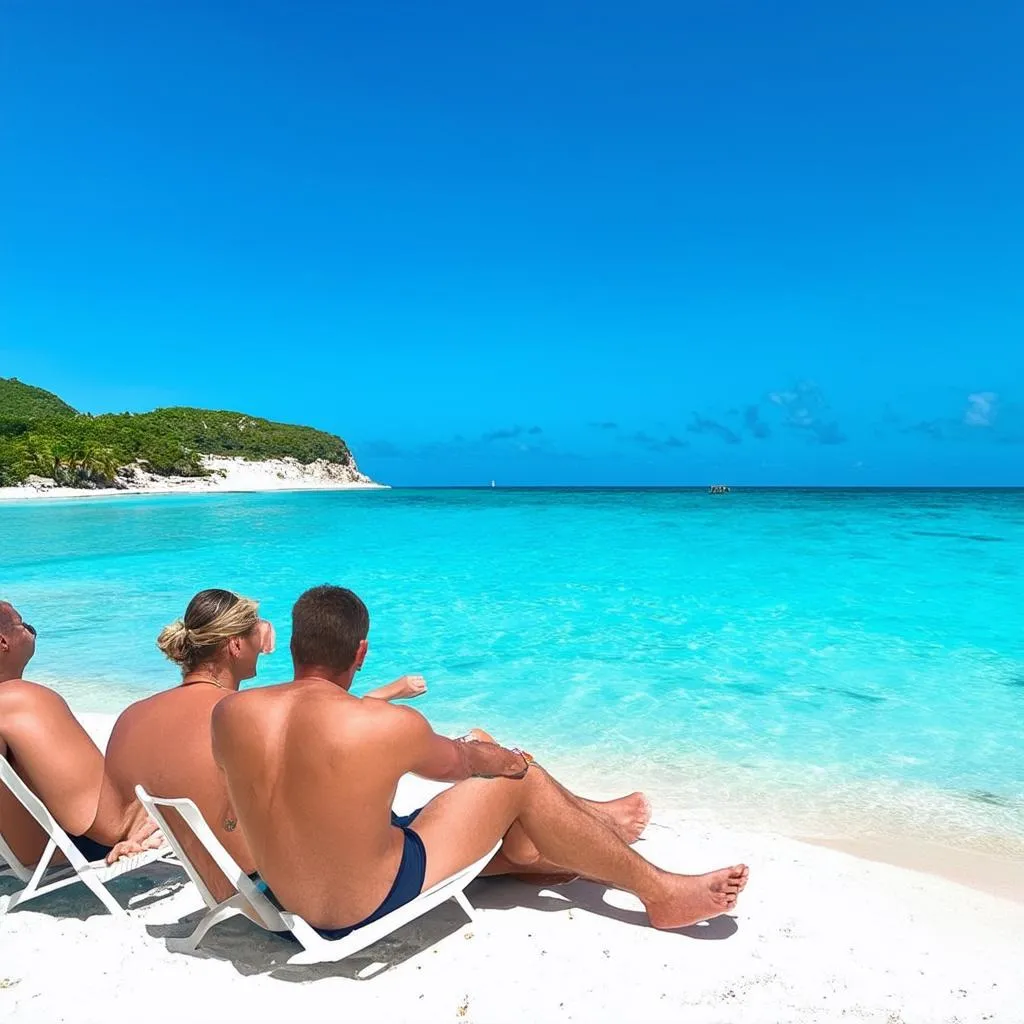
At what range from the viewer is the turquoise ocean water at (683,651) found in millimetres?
5555

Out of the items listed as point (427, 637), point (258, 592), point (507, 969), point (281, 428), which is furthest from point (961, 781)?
point (281, 428)

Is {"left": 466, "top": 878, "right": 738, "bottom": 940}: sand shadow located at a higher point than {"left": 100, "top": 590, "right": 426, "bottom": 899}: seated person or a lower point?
lower

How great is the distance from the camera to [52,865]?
11.2 feet

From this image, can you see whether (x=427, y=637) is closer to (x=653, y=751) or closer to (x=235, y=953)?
(x=653, y=751)

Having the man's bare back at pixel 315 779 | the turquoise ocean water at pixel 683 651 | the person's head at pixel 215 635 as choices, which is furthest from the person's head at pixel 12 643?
the turquoise ocean water at pixel 683 651

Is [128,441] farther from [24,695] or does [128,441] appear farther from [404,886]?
[404,886]

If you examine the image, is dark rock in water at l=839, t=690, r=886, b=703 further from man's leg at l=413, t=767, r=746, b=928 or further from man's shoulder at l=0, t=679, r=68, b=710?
man's shoulder at l=0, t=679, r=68, b=710

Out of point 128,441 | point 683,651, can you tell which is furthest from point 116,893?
point 128,441

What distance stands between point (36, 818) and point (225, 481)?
3336 inches

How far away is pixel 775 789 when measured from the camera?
17.5ft

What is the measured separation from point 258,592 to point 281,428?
98.5 metres

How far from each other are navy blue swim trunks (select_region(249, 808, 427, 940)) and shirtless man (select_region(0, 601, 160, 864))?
85 centimetres

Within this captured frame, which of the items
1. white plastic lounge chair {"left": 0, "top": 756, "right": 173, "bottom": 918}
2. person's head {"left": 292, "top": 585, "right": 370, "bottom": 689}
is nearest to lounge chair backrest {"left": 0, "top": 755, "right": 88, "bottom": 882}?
white plastic lounge chair {"left": 0, "top": 756, "right": 173, "bottom": 918}

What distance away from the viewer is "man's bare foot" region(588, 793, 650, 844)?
3.72 meters
